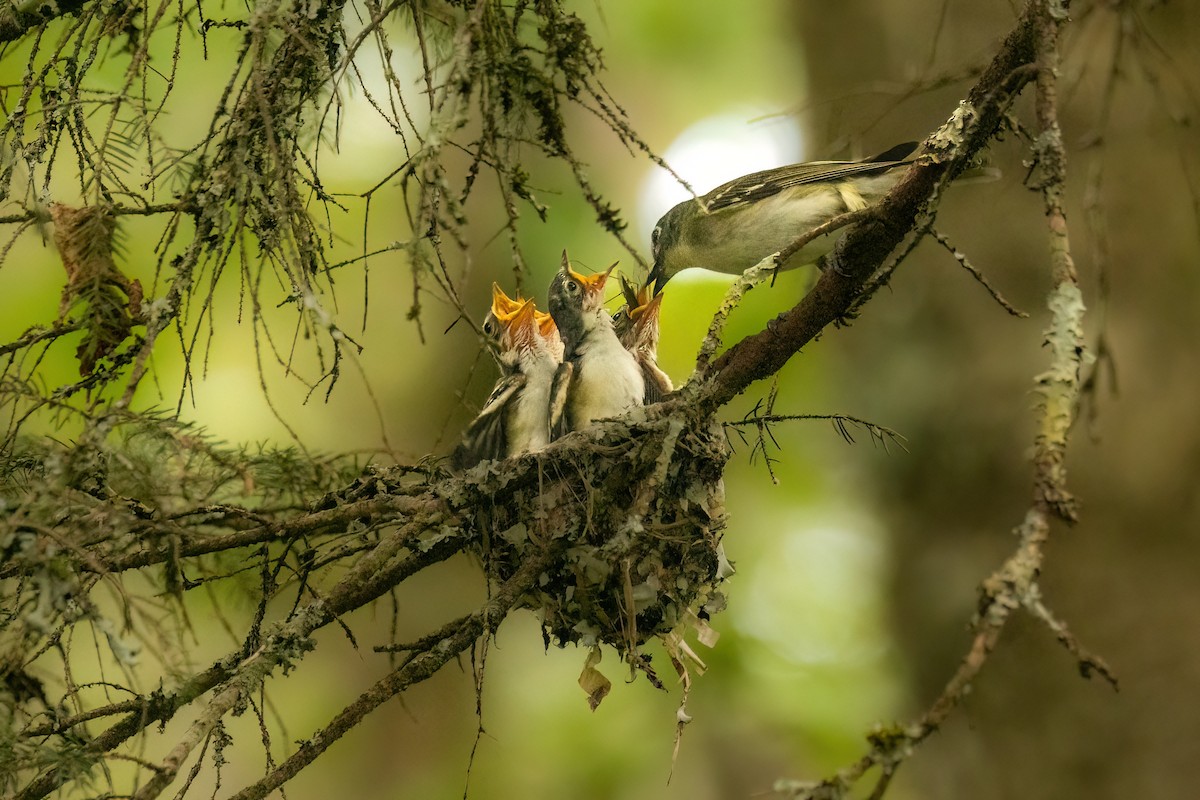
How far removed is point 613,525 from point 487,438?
2.99 ft

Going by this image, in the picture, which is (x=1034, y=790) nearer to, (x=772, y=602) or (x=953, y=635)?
(x=953, y=635)

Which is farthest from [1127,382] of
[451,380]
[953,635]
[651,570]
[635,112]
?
[635,112]

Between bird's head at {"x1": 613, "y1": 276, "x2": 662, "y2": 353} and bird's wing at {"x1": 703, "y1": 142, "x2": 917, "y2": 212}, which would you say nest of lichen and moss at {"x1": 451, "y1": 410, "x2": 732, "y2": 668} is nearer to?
bird's wing at {"x1": 703, "y1": 142, "x2": 917, "y2": 212}

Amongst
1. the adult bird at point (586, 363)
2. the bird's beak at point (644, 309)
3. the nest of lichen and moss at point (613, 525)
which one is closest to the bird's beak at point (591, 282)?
the adult bird at point (586, 363)

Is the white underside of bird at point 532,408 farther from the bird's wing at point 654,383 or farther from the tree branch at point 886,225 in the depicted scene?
the tree branch at point 886,225

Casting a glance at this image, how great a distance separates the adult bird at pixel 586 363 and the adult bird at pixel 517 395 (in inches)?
5.1

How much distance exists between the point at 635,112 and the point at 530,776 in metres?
5.50

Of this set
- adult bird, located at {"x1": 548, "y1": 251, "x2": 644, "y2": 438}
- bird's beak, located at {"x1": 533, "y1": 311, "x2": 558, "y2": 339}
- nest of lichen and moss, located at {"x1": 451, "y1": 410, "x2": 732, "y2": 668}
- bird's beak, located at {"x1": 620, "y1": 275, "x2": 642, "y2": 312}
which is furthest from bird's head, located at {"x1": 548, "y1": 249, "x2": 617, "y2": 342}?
nest of lichen and moss, located at {"x1": 451, "y1": 410, "x2": 732, "y2": 668}

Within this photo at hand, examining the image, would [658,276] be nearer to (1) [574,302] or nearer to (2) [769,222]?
(1) [574,302]

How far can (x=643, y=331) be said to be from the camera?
13.5ft

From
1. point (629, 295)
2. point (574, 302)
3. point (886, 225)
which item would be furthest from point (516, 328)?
point (886, 225)

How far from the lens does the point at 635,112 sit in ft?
30.2

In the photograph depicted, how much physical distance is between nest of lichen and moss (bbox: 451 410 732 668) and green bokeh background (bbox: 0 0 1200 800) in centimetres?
32

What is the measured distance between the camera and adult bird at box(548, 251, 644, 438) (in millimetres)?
3713
